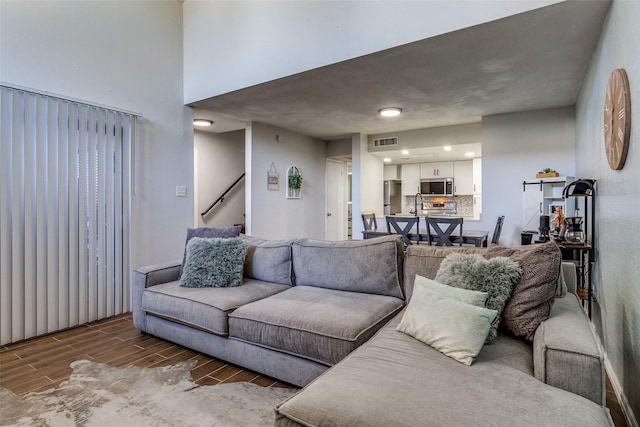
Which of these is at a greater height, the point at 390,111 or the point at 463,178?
the point at 390,111

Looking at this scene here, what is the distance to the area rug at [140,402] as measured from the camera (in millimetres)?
1782

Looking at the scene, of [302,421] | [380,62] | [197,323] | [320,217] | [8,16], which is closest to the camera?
[302,421]

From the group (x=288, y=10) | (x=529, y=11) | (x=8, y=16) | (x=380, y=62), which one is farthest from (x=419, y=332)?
(x=8, y=16)

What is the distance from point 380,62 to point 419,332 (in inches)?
92.0

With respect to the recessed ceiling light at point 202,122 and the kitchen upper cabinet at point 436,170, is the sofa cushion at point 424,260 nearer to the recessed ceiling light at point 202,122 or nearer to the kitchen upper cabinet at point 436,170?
the recessed ceiling light at point 202,122

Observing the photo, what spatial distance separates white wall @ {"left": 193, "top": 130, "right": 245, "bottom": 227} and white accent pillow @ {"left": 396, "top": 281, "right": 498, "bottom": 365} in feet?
16.6

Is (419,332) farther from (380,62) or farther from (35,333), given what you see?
(35,333)

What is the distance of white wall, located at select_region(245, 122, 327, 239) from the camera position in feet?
17.4

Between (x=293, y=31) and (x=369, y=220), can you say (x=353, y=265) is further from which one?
(x=369, y=220)

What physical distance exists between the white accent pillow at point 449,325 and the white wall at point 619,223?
0.77m

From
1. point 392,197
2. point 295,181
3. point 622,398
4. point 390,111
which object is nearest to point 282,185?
point 295,181

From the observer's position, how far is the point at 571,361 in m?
1.27

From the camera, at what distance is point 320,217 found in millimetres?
6793

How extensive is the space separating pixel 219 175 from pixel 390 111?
3.39 metres
